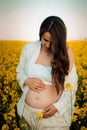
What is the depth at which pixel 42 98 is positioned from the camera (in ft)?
6.93

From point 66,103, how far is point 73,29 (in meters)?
0.68

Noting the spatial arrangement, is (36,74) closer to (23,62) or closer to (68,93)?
(23,62)

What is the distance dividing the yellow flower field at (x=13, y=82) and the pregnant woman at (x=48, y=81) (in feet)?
0.90

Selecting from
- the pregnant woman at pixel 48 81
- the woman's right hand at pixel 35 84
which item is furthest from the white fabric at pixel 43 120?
the woman's right hand at pixel 35 84

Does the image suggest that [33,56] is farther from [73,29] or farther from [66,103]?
[73,29]

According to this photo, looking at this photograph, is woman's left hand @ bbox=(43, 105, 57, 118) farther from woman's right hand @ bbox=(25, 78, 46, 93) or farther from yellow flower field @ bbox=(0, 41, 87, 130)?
yellow flower field @ bbox=(0, 41, 87, 130)

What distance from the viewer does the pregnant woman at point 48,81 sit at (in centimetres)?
208

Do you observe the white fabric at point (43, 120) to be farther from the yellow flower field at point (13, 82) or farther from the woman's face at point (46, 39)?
the woman's face at point (46, 39)

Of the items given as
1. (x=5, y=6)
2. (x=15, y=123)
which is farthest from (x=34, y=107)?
(x=5, y=6)

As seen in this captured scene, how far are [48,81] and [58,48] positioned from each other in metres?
0.22

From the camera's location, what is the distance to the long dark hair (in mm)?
2025

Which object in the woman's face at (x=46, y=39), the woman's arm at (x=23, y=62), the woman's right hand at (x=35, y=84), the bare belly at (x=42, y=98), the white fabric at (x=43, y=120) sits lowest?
the white fabric at (x=43, y=120)

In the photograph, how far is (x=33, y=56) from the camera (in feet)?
6.93

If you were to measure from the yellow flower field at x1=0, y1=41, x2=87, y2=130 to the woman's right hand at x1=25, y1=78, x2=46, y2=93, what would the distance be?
341 mm
